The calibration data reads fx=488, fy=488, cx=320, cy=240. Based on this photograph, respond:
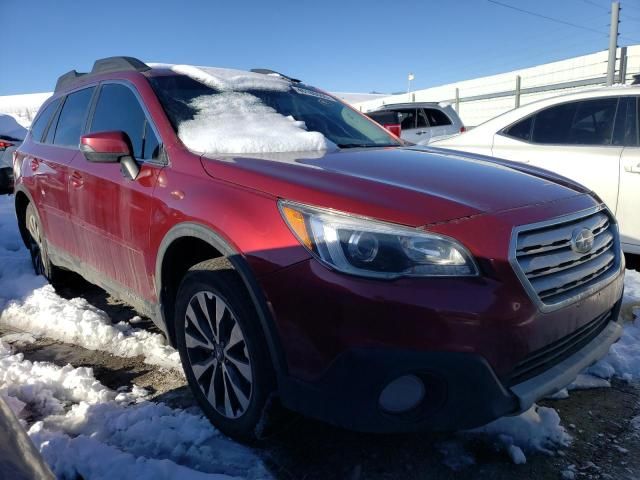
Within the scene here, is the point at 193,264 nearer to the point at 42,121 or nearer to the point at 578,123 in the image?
the point at 42,121

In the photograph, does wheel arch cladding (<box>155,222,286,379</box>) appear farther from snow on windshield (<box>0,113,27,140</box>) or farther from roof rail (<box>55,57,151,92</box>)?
snow on windshield (<box>0,113,27,140</box>)

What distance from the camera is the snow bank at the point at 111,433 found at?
6.20 feet

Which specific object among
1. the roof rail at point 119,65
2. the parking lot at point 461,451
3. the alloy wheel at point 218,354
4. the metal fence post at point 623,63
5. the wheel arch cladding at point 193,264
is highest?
the metal fence post at point 623,63

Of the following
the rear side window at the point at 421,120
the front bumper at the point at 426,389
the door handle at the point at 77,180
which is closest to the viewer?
the front bumper at the point at 426,389

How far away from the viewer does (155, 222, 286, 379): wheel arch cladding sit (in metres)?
1.79

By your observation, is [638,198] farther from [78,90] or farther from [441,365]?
[78,90]

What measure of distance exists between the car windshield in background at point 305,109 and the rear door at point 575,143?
5.89ft

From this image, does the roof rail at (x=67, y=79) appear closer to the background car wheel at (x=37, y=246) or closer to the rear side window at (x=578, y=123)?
the background car wheel at (x=37, y=246)

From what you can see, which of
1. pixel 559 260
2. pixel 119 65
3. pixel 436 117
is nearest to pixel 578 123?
pixel 559 260

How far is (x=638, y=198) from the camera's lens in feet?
12.7

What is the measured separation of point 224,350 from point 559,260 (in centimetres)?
139

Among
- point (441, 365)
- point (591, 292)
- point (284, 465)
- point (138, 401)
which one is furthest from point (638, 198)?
point (138, 401)

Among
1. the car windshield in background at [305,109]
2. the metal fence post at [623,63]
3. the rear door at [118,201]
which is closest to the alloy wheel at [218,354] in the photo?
the rear door at [118,201]

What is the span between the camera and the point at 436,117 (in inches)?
366
